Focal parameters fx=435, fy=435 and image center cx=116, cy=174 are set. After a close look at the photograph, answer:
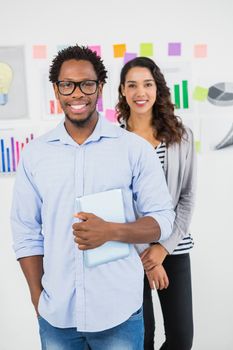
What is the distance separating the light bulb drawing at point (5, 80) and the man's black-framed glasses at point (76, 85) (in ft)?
2.94

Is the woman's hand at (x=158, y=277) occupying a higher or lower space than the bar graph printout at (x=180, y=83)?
lower

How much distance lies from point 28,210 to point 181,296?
2.46 ft

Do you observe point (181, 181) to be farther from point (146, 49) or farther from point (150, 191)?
point (146, 49)

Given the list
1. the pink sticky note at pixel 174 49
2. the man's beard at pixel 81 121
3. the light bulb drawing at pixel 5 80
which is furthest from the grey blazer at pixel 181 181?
the light bulb drawing at pixel 5 80

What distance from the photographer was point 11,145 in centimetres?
211

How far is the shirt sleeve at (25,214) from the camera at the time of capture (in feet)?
4.14

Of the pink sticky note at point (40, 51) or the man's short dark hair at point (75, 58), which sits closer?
the man's short dark hair at point (75, 58)

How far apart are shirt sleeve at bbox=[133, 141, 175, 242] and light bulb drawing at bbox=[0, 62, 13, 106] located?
3.48ft

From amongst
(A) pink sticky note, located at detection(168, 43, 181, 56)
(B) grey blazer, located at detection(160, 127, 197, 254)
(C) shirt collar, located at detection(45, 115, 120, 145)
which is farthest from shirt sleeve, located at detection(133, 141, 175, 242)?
(A) pink sticky note, located at detection(168, 43, 181, 56)

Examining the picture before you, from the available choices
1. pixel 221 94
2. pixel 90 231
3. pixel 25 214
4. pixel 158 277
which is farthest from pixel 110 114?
pixel 90 231

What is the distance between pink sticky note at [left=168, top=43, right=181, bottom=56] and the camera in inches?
81.6

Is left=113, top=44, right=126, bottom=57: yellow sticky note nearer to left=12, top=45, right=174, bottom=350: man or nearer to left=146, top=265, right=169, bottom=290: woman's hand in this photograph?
left=12, top=45, right=174, bottom=350: man

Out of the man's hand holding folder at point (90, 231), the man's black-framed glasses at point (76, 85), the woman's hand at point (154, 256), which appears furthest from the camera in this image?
the woman's hand at point (154, 256)

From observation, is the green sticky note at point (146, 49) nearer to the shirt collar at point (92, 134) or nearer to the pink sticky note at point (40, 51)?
the pink sticky note at point (40, 51)
